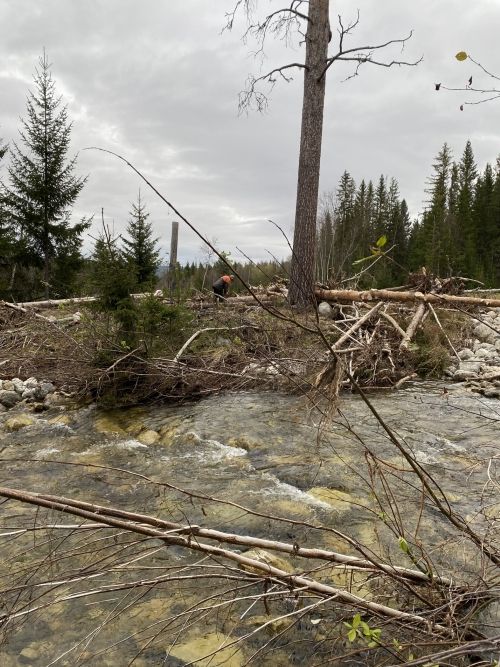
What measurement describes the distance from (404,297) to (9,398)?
523 centimetres

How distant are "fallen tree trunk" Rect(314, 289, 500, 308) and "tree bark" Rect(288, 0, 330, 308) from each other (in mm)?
1067

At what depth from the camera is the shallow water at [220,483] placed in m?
2.15

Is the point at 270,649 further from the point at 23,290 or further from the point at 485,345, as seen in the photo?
the point at 23,290

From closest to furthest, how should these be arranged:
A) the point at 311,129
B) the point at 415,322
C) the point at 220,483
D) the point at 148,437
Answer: the point at 220,483 → the point at 148,437 → the point at 415,322 → the point at 311,129

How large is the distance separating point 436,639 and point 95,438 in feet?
13.1

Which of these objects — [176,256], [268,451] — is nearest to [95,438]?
[268,451]

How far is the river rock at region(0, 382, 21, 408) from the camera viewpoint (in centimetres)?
611

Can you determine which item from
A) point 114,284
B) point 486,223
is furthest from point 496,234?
point 114,284

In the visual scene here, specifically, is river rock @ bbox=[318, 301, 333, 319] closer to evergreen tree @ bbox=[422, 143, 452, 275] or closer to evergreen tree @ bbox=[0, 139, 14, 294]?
evergreen tree @ bbox=[0, 139, 14, 294]

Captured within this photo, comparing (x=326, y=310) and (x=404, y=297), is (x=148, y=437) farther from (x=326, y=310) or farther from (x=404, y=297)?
(x=326, y=310)

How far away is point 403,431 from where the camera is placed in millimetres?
4773

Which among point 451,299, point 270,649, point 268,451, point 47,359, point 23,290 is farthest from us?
point 23,290

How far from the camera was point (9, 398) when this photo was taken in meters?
6.16

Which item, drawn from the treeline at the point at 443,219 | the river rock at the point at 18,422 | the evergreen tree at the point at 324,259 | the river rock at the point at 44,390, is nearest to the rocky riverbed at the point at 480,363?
the evergreen tree at the point at 324,259
